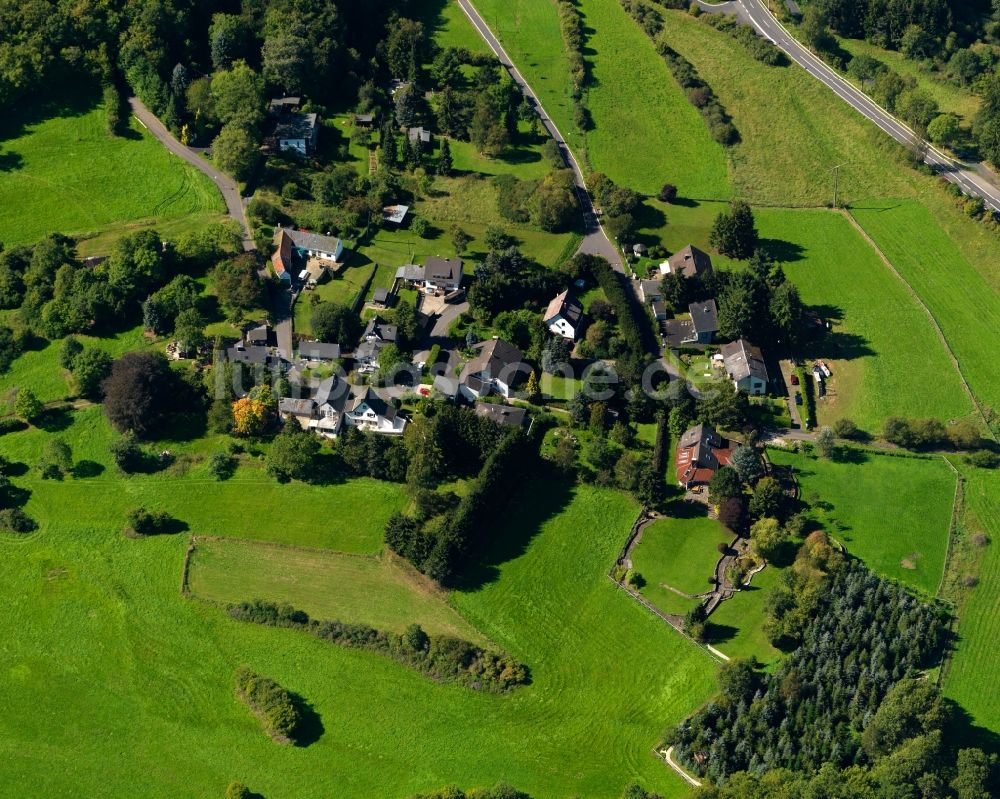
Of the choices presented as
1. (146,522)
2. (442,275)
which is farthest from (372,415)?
(146,522)

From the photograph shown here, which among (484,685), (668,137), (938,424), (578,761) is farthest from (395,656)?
(668,137)

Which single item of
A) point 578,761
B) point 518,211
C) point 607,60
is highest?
point 607,60

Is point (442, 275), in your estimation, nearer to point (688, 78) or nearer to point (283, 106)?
point (283, 106)

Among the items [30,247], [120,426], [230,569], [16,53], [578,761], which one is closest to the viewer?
[578,761]

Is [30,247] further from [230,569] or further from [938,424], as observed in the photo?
[938,424]

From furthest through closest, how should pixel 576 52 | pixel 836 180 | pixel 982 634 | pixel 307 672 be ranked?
pixel 576 52 < pixel 836 180 < pixel 982 634 < pixel 307 672

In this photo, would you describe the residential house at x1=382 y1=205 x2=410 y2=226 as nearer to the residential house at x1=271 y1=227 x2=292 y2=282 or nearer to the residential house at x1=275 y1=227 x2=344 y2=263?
the residential house at x1=275 y1=227 x2=344 y2=263
